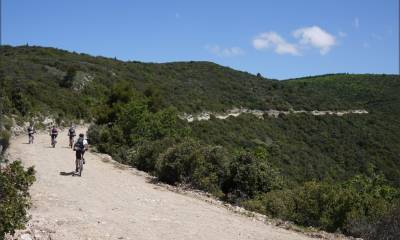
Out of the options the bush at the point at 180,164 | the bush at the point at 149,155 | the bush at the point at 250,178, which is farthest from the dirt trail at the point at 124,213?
the bush at the point at 149,155

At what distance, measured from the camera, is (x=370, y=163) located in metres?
49.8

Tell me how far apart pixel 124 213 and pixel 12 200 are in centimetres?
371

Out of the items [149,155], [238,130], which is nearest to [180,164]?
[149,155]

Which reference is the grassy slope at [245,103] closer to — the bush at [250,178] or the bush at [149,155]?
the bush at [149,155]

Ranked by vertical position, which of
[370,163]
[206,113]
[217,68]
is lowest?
[370,163]

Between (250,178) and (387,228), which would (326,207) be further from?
(250,178)

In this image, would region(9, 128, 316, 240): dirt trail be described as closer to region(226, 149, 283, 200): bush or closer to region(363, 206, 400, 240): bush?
region(363, 206, 400, 240): bush

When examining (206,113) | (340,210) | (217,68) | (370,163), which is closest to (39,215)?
(340,210)

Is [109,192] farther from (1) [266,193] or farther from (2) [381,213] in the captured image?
(2) [381,213]

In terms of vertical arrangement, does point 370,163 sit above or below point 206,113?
below

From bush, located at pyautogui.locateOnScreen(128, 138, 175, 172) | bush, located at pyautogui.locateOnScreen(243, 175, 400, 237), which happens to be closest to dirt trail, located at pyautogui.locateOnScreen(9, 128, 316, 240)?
bush, located at pyautogui.locateOnScreen(243, 175, 400, 237)

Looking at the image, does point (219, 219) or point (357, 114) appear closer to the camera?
point (219, 219)

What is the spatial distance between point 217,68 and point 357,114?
36825 millimetres

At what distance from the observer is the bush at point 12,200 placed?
7.21 metres
